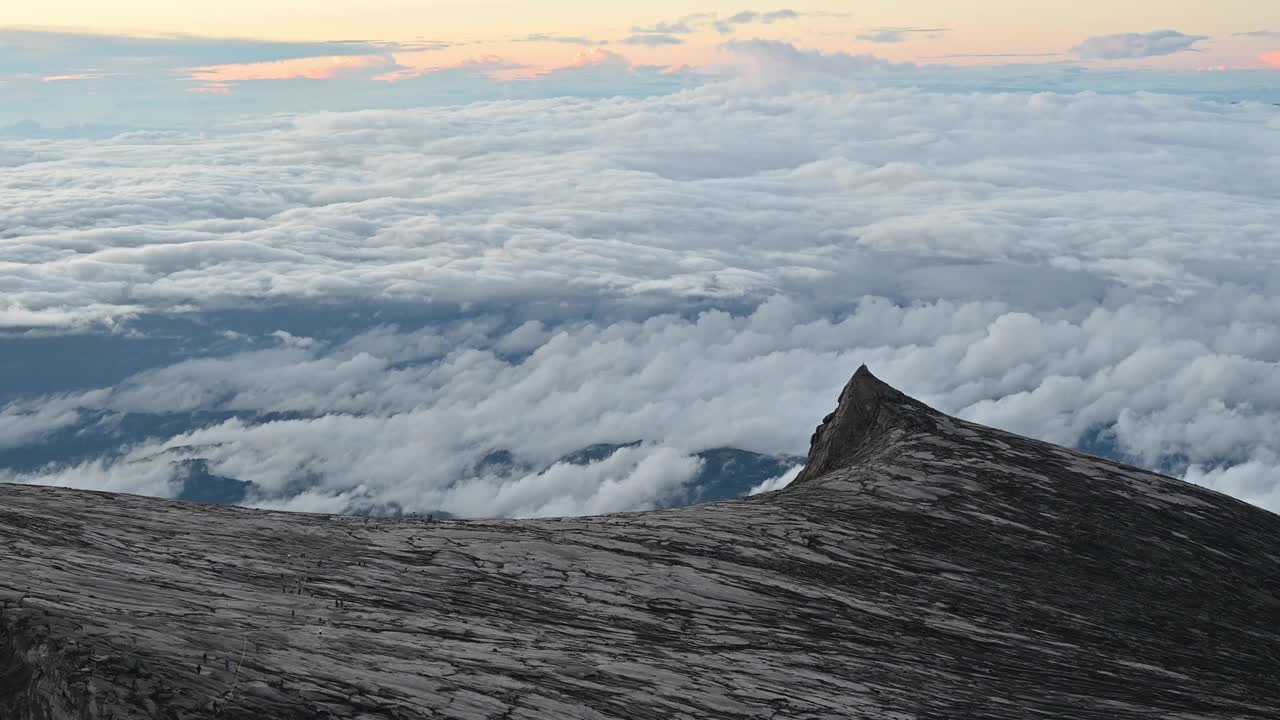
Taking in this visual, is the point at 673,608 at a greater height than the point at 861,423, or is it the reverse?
the point at 673,608

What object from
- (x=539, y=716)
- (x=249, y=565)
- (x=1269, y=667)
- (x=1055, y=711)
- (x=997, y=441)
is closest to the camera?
(x=539, y=716)

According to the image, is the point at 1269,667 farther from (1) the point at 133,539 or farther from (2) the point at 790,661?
(1) the point at 133,539

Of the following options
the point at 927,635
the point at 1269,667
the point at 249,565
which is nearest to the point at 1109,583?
the point at 1269,667

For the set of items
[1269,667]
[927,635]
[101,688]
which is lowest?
[1269,667]

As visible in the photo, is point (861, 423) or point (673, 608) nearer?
point (673, 608)

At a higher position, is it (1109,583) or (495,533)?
(495,533)

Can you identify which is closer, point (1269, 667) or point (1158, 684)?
point (1158, 684)

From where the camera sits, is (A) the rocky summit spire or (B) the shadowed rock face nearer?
(B) the shadowed rock face

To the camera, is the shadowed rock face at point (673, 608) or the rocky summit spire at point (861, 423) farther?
the rocky summit spire at point (861, 423)
